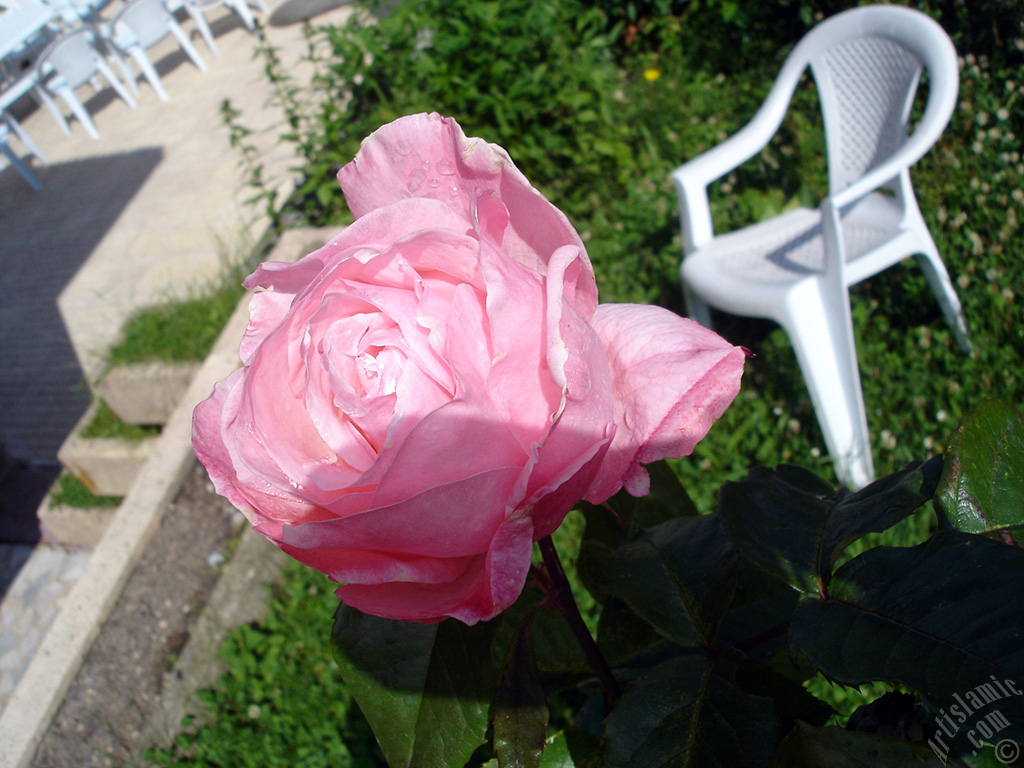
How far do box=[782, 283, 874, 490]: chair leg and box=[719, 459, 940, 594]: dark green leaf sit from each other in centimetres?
180

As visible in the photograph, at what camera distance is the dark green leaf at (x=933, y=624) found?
0.43 meters

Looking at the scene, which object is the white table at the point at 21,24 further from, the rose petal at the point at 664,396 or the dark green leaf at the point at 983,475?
the dark green leaf at the point at 983,475

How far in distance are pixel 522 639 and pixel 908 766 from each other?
31 cm

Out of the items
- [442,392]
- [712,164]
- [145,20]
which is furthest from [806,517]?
[145,20]

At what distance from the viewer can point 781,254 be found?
2.71 m

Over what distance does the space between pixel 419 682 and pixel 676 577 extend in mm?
254

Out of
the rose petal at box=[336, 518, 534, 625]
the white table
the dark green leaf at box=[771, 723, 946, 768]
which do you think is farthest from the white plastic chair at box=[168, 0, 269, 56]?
the dark green leaf at box=[771, 723, 946, 768]

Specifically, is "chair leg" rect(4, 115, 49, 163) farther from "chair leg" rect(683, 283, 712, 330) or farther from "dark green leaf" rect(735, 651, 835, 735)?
"dark green leaf" rect(735, 651, 835, 735)

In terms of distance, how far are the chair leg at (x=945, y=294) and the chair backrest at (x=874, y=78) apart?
41cm

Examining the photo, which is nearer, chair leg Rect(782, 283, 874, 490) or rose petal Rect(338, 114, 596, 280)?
rose petal Rect(338, 114, 596, 280)

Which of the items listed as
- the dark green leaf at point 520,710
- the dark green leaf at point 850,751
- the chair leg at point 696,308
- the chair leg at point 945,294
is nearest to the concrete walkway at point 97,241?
the chair leg at point 696,308

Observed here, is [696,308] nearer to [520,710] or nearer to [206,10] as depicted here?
[520,710]

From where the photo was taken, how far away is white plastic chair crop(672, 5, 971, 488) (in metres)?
2.31

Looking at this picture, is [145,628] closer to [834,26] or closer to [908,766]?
[908,766]
